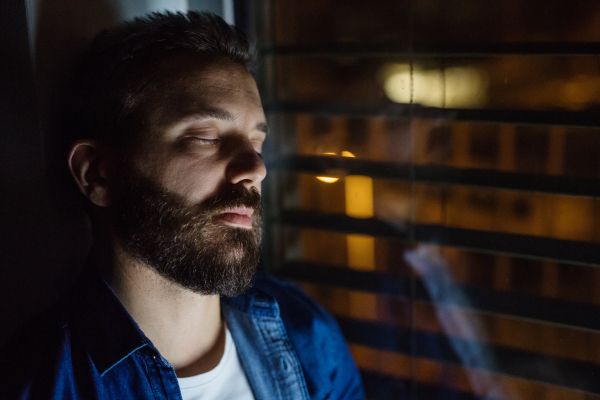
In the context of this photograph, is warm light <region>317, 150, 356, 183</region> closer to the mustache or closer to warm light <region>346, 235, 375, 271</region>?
warm light <region>346, 235, 375, 271</region>

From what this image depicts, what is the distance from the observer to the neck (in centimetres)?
141

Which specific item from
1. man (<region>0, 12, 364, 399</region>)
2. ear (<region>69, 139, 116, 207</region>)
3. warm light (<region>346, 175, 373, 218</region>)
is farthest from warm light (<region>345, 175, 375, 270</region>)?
ear (<region>69, 139, 116, 207</region>)

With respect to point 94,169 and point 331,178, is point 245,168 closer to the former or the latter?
point 94,169

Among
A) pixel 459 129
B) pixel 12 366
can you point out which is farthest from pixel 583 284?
pixel 12 366

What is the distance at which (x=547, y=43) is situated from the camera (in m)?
1.50

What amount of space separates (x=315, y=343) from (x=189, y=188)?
0.79 m

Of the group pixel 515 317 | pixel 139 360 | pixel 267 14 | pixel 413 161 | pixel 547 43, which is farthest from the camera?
pixel 267 14

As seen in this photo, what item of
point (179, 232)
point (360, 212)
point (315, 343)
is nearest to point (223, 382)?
point (315, 343)

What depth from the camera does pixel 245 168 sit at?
1.37m

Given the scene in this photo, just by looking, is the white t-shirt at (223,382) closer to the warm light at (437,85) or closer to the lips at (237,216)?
the lips at (237,216)

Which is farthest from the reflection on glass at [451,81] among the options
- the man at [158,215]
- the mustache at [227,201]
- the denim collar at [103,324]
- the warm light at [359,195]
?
the denim collar at [103,324]

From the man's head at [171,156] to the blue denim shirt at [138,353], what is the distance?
8.4 inches

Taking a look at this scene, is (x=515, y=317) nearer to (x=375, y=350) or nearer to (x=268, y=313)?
(x=375, y=350)

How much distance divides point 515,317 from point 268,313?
35.7 inches
